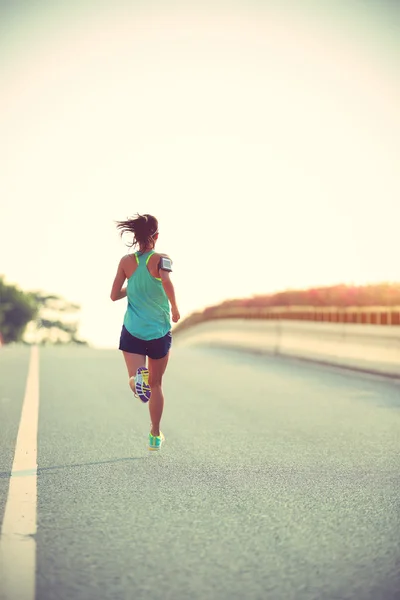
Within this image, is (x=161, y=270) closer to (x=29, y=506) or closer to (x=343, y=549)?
(x=29, y=506)

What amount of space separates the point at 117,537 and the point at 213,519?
0.64 m

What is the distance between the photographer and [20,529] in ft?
15.2

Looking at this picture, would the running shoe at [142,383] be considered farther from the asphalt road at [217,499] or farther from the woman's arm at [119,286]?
the woman's arm at [119,286]

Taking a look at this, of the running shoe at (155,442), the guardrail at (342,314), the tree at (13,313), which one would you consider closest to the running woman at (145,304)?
the running shoe at (155,442)

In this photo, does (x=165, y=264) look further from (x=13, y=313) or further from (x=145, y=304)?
(x=13, y=313)

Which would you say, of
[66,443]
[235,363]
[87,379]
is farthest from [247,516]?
[235,363]

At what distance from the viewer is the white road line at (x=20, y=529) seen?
12.2ft

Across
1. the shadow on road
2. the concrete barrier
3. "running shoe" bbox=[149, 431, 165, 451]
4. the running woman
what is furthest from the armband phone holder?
the concrete barrier

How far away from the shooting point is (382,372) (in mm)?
15023

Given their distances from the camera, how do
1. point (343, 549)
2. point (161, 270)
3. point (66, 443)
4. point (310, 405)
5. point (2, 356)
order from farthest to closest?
Answer: point (2, 356)
point (310, 405)
point (66, 443)
point (161, 270)
point (343, 549)

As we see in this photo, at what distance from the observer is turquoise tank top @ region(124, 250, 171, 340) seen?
22.9ft

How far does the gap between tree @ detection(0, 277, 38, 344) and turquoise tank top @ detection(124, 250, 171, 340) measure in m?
104

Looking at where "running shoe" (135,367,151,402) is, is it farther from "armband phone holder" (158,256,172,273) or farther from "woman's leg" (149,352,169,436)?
"armband phone holder" (158,256,172,273)

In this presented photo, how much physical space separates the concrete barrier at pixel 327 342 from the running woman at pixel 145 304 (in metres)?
8.23
